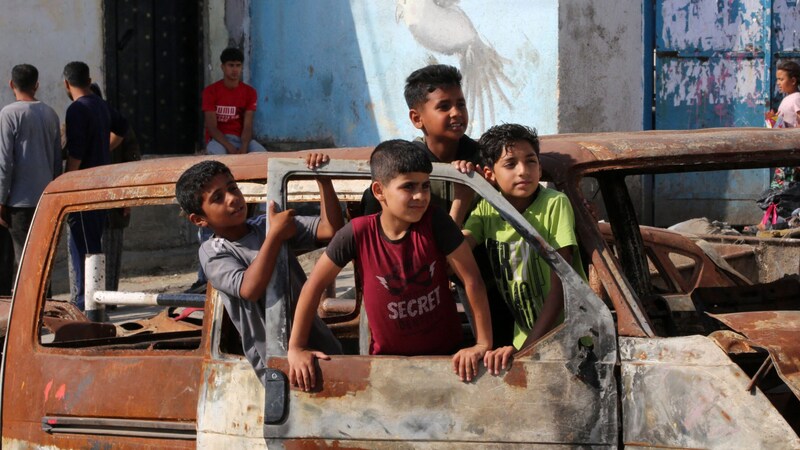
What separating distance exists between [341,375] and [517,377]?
19.3 inches

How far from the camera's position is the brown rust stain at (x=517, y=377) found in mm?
3230

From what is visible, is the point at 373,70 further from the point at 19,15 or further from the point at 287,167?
the point at 287,167

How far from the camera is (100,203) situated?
13.2 ft

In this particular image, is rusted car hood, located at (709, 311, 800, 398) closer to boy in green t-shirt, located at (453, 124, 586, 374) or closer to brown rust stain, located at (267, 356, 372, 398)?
boy in green t-shirt, located at (453, 124, 586, 374)

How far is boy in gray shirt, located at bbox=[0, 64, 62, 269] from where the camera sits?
8172 mm

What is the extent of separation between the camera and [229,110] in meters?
10.5

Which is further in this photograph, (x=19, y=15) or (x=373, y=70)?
(x=373, y=70)

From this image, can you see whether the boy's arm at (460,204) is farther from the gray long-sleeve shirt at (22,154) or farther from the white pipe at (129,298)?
the gray long-sleeve shirt at (22,154)

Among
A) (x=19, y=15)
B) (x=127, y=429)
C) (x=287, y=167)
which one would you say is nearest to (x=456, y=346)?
(x=287, y=167)

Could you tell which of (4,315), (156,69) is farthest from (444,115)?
(156,69)

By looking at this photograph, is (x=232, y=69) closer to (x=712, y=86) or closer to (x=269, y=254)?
(x=712, y=86)

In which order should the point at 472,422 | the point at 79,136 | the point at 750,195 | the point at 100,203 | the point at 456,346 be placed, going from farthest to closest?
1. the point at 750,195
2. the point at 79,136
3. the point at 100,203
4. the point at 456,346
5. the point at 472,422

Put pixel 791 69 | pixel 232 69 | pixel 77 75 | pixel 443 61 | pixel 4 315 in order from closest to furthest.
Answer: pixel 4 315 < pixel 77 75 < pixel 791 69 < pixel 232 69 < pixel 443 61

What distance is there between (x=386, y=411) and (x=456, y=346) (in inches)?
13.3
